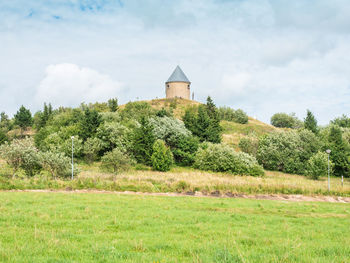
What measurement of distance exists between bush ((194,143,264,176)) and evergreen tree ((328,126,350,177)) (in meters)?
16.0

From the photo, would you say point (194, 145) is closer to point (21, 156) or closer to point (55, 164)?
point (55, 164)

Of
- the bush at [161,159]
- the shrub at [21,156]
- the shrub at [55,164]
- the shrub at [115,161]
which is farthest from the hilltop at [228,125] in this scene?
the shrub at [21,156]

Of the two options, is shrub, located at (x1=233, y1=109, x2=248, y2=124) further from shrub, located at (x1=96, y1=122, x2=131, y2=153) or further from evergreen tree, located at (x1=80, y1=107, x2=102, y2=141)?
evergreen tree, located at (x1=80, y1=107, x2=102, y2=141)

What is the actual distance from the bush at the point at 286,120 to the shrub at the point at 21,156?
100 meters

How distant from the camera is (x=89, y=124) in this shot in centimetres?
5953

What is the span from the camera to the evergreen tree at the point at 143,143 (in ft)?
171

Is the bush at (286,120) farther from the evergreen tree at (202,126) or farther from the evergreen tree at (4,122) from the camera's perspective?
the evergreen tree at (4,122)

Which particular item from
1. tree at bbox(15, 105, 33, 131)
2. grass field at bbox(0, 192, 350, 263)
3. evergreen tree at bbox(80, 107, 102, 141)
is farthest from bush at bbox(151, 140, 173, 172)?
tree at bbox(15, 105, 33, 131)

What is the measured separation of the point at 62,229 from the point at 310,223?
374 inches

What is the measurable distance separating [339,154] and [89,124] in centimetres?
4785

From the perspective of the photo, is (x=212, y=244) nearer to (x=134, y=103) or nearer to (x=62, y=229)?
(x=62, y=229)

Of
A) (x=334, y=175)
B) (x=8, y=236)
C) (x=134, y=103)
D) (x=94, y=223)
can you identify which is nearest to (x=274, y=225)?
(x=94, y=223)

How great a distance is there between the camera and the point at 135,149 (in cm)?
5291

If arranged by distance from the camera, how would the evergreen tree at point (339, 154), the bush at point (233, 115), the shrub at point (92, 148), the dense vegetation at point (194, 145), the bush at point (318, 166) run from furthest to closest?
the bush at point (233, 115)
the evergreen tree at point (339, 154)
the shrub at point (92, 148)
the dense vegetation at point (194, 145)
the bush at point (318, 166)
